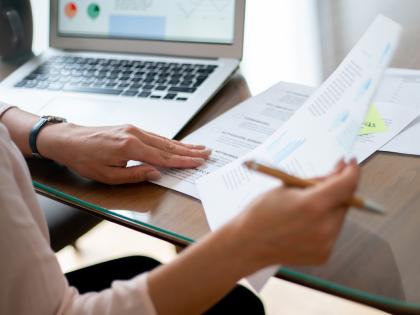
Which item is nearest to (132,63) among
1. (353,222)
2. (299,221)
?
(353,222)

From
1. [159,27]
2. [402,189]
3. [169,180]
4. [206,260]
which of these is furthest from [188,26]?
[206,260]

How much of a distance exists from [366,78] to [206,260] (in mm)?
244

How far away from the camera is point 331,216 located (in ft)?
1.57

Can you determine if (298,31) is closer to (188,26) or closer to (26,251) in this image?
(188,26)

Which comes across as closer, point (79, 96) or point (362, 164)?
point (362, 164)

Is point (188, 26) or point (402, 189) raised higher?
point (188, 26)

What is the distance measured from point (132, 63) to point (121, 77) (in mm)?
51

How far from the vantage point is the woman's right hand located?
0.47m

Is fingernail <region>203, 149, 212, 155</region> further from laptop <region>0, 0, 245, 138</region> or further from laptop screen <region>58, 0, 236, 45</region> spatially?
laptop screen <region>58, 0, 236, 45</region>

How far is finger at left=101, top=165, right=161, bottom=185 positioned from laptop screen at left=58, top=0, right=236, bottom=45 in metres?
0.38

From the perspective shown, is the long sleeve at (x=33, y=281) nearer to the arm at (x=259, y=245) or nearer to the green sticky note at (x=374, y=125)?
the arm at (x=259, y=245)

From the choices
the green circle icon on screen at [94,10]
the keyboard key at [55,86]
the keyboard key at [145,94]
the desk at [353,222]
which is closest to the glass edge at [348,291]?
the desk at [353,222]

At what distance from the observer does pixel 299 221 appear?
1.56ft

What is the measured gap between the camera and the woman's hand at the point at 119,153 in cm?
75
